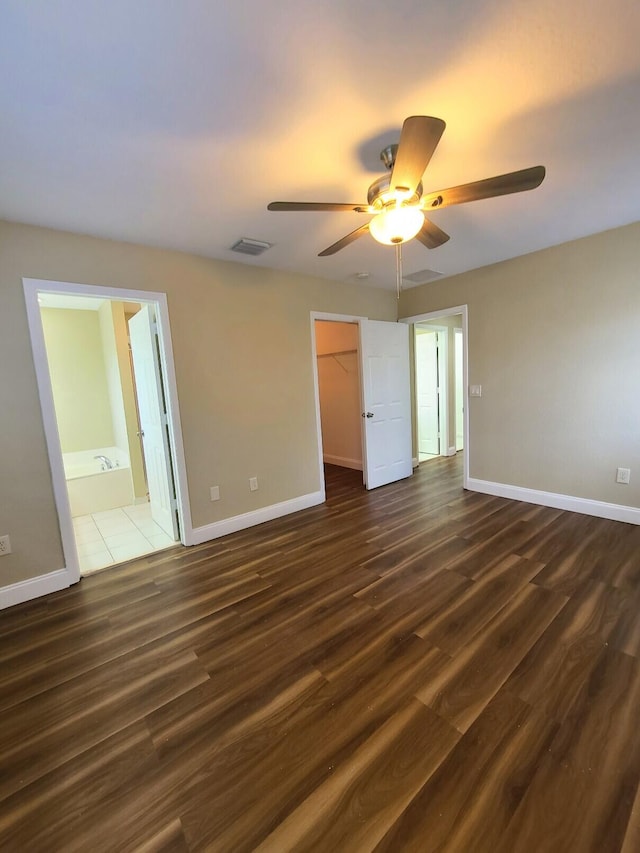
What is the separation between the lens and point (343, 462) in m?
5.65

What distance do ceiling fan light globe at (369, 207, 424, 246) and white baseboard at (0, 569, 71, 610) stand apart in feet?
9.99

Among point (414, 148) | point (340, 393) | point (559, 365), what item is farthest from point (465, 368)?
point (414, 148)

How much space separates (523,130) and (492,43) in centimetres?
56

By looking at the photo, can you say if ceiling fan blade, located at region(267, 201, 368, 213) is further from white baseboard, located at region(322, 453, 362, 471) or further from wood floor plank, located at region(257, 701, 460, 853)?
white baseboard, located at region(322, 453, 362, 471)

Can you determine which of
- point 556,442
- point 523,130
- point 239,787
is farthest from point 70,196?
point 556,442

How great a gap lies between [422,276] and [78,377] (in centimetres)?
456

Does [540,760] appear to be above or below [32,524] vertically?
below

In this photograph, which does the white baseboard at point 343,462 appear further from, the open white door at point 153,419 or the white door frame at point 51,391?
the white door frame at point 51,391

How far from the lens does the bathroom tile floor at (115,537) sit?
2.98m

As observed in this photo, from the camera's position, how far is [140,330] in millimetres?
3219

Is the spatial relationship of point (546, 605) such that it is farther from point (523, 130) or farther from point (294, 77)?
point (294, 77)

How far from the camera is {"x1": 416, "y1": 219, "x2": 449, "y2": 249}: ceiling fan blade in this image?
190 cm

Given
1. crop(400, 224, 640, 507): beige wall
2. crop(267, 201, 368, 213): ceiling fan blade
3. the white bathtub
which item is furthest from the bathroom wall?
crop(400, 224, 640, 507): beige wall

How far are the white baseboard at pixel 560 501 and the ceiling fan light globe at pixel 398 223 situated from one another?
3012 mm
